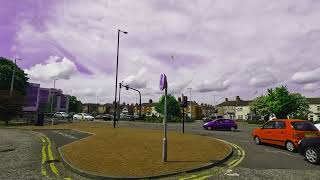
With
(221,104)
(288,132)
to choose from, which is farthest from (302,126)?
(221,104)

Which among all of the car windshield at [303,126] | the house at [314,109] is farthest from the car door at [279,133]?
the house at [314,109]

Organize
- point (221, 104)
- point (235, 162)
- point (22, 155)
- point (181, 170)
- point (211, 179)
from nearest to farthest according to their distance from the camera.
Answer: point (211, 179), point (181, 170), point (235, 162), point (22, 155), point (221, 104)

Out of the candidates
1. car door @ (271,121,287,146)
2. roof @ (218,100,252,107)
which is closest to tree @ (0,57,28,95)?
car door @ (271,121,287,146)

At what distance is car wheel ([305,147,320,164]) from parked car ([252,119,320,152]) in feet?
10.6

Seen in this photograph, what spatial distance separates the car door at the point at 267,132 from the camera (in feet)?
59.6

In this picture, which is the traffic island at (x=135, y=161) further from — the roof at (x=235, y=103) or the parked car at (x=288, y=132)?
the roof at (x=235, y=103)

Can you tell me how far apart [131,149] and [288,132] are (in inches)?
298

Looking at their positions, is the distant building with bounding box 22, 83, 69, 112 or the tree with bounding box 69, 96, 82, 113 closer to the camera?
the distant building with bounding box 22, 83, 69, 112

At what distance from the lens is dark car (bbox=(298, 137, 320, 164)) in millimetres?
12308

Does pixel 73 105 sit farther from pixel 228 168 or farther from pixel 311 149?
pixel 228 168

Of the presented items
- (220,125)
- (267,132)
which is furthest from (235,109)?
(267,132)

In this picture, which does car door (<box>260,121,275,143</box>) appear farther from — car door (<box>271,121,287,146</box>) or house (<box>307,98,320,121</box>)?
house (<box>307,98,320,121</box>)

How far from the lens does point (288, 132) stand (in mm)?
16562

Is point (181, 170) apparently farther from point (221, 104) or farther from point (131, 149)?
point (221, 104)
